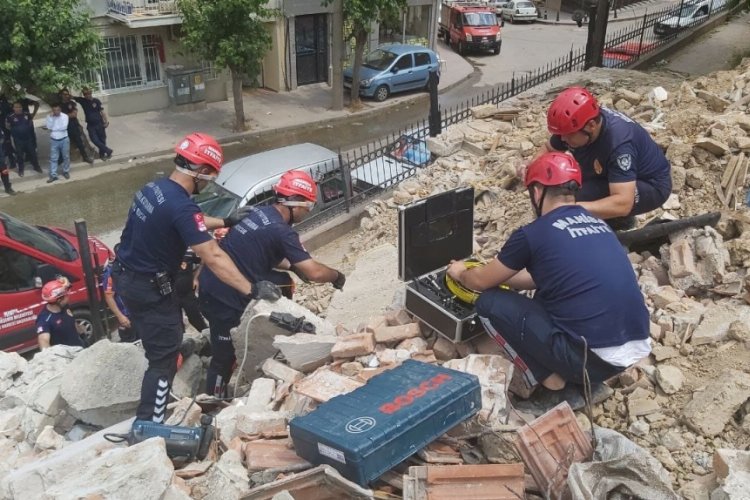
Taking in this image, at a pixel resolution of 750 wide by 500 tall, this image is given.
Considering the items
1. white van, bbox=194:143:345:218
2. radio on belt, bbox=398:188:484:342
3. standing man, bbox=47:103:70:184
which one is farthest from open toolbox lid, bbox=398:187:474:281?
standing man, bbox=47:103:70:184

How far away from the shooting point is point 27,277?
8102 mm

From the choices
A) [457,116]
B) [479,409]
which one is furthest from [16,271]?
[457,116]

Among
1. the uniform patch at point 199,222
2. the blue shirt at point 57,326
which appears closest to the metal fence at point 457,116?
the blue shirt at point 57,326

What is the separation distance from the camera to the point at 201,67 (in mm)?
18938

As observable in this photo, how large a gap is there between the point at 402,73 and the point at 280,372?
16852 millimetres

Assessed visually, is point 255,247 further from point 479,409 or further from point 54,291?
point 54,291

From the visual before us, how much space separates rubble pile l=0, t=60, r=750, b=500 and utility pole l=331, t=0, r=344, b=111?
11709 millimetres

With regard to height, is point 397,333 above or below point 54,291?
above

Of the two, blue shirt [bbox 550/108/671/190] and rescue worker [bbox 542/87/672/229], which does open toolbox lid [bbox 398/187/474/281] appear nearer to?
rescue worker [bbox 542/87/672/229]

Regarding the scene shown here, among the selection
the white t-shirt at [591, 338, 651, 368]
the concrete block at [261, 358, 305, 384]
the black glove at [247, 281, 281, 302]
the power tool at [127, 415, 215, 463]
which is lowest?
the concrete block at [261, 358, 305, 384]

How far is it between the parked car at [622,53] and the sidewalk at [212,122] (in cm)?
622

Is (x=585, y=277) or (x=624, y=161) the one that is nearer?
(x=585, y=277)

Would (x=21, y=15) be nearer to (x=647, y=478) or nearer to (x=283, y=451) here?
(x=283, y=451)

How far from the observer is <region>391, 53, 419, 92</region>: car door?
20781 mm
